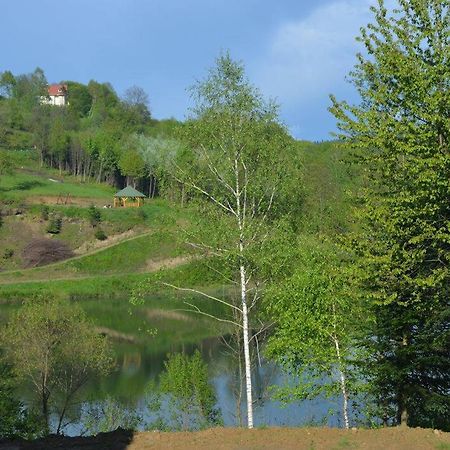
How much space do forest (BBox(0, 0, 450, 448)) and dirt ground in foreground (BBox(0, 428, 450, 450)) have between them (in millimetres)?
2646

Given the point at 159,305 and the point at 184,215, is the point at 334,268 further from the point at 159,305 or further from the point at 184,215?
the point at 159,305

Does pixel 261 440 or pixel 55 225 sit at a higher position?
pixel 55 225

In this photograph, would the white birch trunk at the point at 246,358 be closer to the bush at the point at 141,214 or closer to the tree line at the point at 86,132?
the tree line at the point at 86,132

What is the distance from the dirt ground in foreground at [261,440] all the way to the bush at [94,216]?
67.2 meters

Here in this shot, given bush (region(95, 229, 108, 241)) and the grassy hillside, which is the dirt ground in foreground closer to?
the grassy hillside

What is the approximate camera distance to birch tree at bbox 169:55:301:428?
17.2 m

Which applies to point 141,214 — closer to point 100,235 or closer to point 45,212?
point 100,235

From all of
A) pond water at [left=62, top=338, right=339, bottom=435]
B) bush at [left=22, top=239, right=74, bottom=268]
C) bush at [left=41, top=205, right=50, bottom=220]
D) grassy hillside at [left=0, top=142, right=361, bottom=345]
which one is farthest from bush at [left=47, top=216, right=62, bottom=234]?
pond water at [left=62, top=338, right=339, bottom=435]

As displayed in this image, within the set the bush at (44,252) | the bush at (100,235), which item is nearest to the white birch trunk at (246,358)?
the bush at (44,252)

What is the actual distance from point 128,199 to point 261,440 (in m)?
79.4

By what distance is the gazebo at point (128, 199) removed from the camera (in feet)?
287

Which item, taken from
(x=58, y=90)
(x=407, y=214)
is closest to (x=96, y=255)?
(x=407, y=214)

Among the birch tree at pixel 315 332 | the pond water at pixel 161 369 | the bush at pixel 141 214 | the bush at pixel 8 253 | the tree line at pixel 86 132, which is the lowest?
the pond water at pixel 161 369

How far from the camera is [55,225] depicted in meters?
75.4
